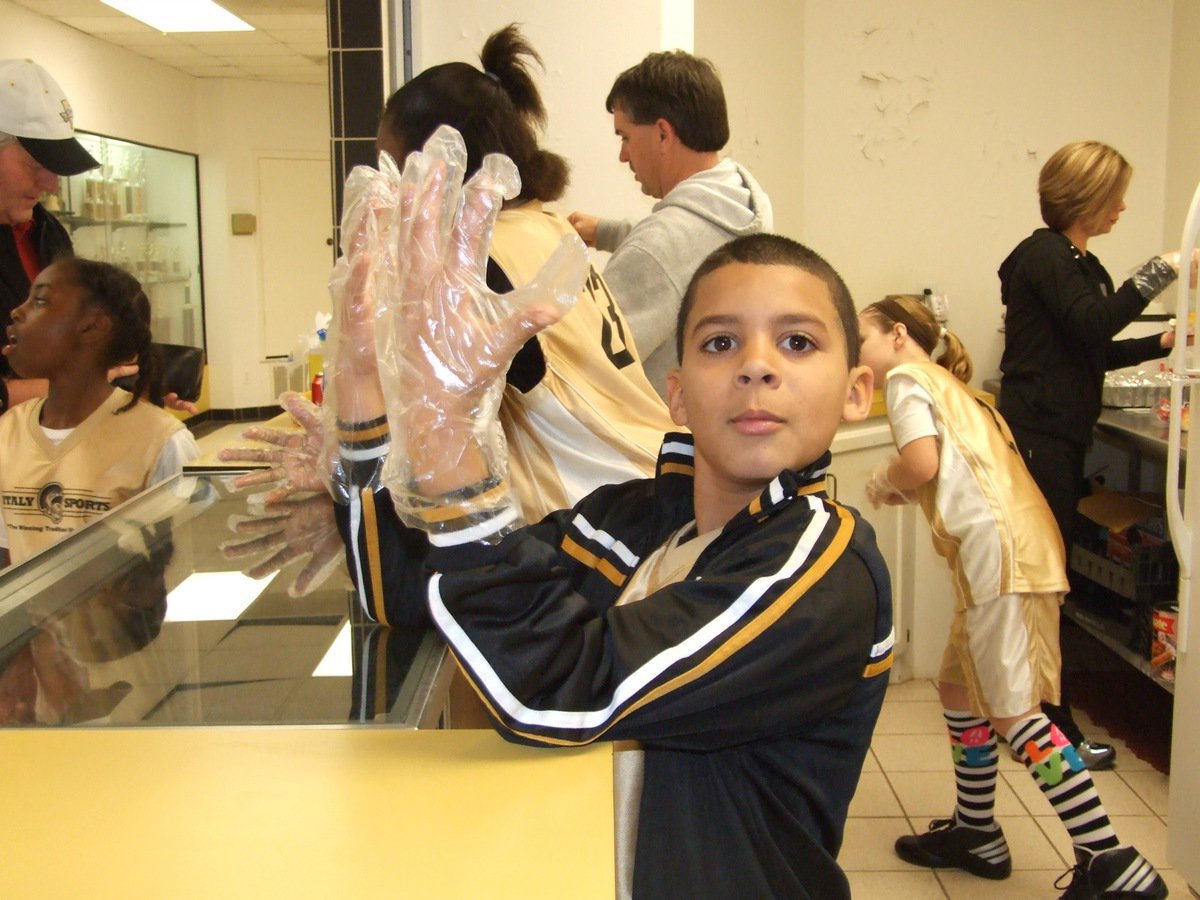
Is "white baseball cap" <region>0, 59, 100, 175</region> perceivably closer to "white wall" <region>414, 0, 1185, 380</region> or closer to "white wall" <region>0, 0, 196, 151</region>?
"white wall" <region>0, 0, 196, 151</region>

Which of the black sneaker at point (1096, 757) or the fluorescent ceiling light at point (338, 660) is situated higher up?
Answer: the fluorescent ceiling light at point (338, 660)

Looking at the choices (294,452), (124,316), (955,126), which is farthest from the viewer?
(955,126)

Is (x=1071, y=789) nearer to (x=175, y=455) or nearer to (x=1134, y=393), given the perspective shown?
(x=1134, y=393)

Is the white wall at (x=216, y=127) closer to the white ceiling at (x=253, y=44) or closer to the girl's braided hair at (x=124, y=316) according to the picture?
the white ceiling at (x=253, y=44)

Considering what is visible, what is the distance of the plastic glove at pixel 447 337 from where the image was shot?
737 millimetres

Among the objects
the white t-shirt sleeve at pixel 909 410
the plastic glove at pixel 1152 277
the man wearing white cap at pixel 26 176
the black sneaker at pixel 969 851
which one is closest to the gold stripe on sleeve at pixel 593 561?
the man wearing white cap at pixel 26 176

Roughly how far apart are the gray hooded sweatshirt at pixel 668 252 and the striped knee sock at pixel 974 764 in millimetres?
1014

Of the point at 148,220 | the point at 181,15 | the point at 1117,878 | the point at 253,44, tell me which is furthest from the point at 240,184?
the point at 1117,878

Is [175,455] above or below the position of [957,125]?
below

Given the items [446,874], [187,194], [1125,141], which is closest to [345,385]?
[446,874]

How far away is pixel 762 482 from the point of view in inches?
35.7

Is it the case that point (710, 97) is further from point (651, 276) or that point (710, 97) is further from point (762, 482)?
point (762, 482)

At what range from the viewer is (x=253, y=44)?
247 centimetres

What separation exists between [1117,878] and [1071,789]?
173mm
